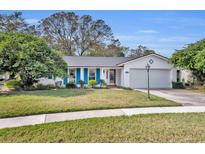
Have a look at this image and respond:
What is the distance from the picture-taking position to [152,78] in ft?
59.6

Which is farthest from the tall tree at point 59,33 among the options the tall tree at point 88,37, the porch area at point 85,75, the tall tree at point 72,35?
the porch area at point 85,75

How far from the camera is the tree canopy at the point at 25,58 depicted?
1230 cm

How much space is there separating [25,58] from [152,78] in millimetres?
10641

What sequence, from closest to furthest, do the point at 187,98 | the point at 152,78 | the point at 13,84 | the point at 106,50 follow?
the point at 187,98 → the point at 13,84 → the point at 152,78 → the point at 106,50

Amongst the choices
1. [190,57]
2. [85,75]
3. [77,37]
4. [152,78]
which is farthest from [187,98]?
[77,37]

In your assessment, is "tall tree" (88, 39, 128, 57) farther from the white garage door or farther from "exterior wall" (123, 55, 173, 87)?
the white garage door

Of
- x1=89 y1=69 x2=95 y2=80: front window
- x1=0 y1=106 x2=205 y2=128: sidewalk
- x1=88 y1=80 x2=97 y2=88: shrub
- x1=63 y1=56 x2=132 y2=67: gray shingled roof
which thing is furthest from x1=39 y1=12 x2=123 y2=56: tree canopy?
x1=0 y1=106 x2=205 y2=128: sidewalk

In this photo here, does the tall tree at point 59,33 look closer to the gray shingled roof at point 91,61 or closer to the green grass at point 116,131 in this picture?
the gray shingled roof at point 91,61

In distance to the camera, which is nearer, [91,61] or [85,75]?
[85,75]

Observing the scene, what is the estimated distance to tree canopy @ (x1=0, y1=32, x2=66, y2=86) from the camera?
1230 centimetres

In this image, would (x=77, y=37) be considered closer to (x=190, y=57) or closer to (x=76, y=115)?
(x=190, y=57)
